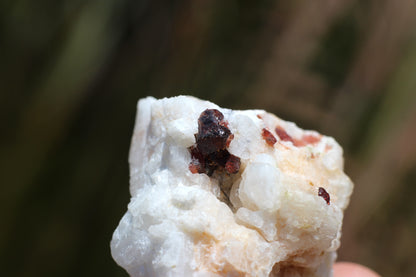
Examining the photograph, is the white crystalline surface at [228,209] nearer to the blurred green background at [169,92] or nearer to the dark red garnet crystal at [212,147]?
the dark red garnet crystal at [212,147]

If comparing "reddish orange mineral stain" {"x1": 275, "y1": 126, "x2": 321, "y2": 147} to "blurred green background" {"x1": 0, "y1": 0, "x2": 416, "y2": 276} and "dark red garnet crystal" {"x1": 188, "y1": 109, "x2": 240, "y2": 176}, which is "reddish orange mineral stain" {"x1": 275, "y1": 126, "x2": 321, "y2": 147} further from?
"blurred green background" {"x1": 0, "y1": 0, "x2": 416, "y2": 276}

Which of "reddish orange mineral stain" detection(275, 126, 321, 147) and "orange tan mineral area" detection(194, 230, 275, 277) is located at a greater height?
"reddish orange mineral stain" detection(275, 126, 321, 147)

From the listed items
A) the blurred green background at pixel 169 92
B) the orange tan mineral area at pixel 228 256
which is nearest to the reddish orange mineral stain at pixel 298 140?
the orange tan mineral area at pixel 228 256

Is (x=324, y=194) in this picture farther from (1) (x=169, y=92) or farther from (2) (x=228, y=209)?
(1) (x=169, y=92)

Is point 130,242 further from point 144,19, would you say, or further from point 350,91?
point 144,19

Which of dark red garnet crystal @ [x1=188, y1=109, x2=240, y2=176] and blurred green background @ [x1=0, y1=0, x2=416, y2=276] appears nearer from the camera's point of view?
dark red garnet crystal @ [x1=188, y1=109, x2=240, y2=176]

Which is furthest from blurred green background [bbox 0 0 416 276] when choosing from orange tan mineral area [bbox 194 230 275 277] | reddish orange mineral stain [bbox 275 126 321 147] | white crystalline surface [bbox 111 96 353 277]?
orange tan mineral area [bbox 194 230 275 277]

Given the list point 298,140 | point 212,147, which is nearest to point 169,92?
point 298,140

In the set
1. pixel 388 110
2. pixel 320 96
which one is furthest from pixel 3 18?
pixel 388 110

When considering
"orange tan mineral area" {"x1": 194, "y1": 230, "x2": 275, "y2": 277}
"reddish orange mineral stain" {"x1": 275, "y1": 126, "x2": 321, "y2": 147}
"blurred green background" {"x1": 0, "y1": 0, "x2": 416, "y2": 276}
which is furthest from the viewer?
"blurred green background" {"x1": 0, "y1": 0, "x2": 416, "y2": 276}
